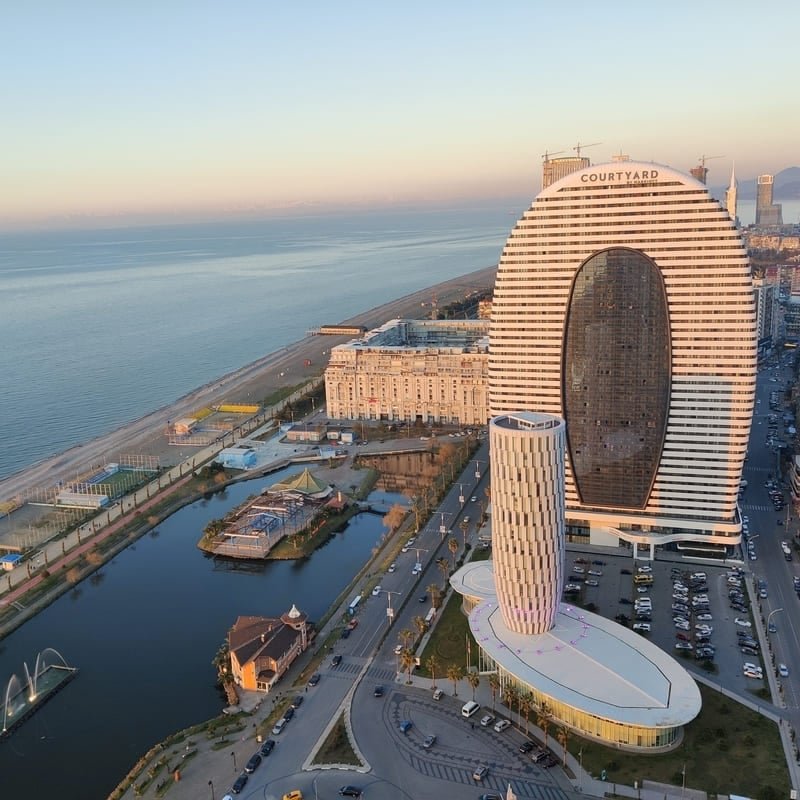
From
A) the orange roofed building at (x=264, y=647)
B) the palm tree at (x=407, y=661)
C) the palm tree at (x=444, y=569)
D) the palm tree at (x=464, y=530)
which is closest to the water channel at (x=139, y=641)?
the orange roofed building at (x=264, y=647)

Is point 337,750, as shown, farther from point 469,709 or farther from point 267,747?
point 469,709

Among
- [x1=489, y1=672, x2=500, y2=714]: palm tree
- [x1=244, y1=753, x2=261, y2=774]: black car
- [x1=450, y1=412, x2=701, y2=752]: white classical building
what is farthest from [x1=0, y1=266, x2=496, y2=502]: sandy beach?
[x1=489, y1=672, x2=500, y2=714]: palm tree

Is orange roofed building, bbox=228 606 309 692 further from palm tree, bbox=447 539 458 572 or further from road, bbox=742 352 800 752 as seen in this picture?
road, bbox=742 352 800 752

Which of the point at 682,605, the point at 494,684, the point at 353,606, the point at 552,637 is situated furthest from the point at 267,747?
the point at 682,605

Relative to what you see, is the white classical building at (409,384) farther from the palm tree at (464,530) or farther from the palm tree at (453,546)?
the palm tree at (453,546)

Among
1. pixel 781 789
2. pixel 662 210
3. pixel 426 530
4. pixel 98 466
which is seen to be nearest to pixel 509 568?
pixel 781 789

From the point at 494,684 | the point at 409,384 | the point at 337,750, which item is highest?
the point at 409,384
